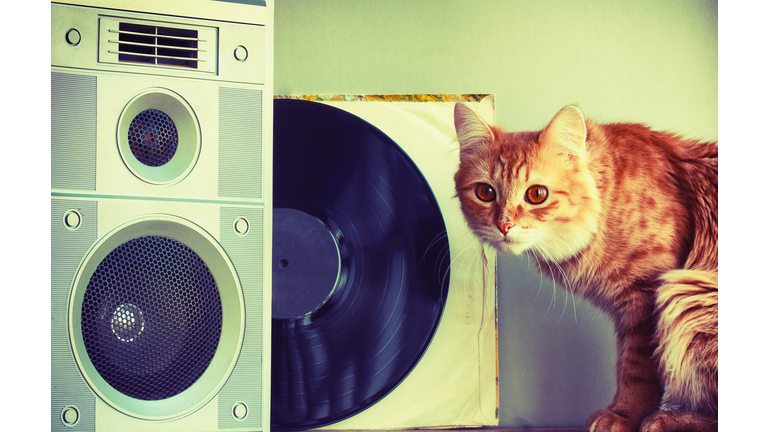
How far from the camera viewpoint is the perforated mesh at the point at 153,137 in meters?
0.64

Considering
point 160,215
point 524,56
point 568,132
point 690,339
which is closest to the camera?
point 160,215

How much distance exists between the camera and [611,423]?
0.78 meters

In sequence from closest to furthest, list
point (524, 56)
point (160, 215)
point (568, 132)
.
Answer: point (160, 215) → point (568, 132) → point (524, 56)

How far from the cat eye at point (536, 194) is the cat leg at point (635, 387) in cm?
27

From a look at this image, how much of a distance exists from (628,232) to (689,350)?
21cm

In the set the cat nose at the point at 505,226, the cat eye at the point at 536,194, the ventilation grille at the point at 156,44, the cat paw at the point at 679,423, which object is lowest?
the cat paw at the point at 679,423

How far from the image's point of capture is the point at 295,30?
102cm

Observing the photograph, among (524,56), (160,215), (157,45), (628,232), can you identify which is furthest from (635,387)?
(157,45)

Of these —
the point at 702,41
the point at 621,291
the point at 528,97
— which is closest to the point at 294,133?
the point at 528,97

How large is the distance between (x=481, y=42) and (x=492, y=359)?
668mm

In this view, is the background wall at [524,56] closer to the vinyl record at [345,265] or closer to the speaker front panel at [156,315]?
the vinyl record at [345,265]

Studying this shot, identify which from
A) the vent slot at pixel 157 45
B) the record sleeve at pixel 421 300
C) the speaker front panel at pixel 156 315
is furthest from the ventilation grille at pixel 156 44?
the record sleeve at pixel 421 300

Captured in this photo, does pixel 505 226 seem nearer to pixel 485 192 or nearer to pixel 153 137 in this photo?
pixel 485 192

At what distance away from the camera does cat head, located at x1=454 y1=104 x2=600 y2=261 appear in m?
0.84
